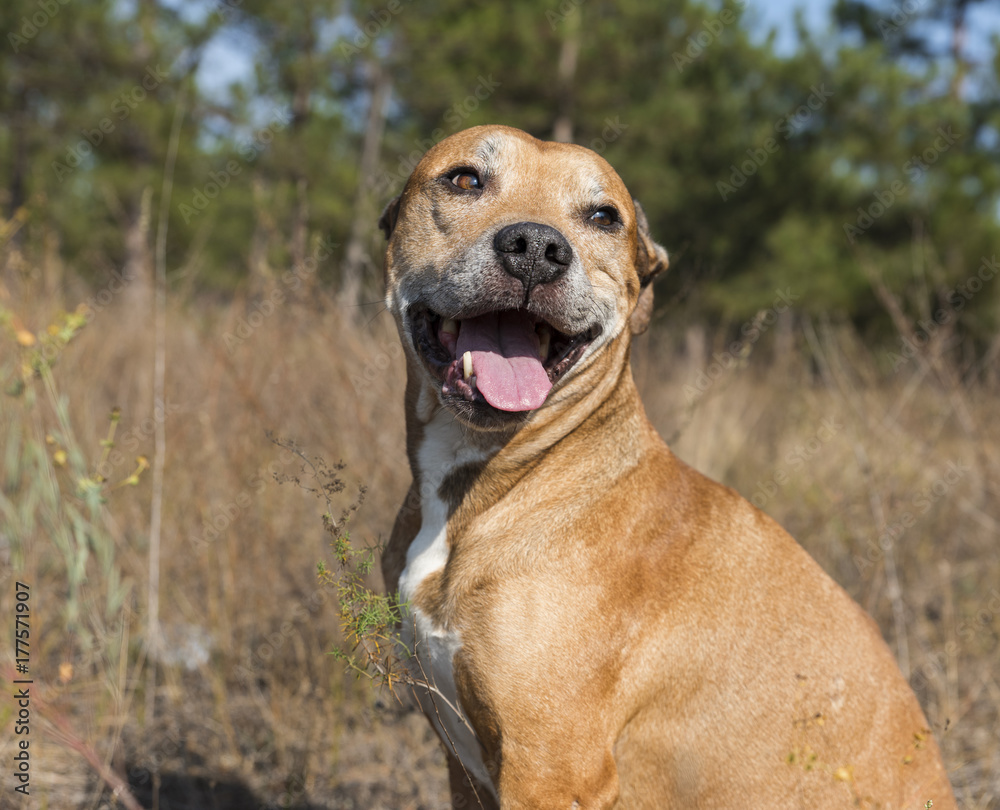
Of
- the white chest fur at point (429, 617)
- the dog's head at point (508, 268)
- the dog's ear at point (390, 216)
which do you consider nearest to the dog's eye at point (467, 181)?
the dog's head at point (508, 268)

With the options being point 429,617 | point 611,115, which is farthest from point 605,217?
point 611,115

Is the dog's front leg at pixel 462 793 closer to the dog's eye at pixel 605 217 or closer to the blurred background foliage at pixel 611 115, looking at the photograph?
the dog's eye at pixel 605 217

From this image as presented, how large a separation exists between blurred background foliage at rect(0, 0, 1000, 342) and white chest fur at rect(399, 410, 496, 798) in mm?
10089

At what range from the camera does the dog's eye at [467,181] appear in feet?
8.72

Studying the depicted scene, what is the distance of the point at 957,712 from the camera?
3754mm

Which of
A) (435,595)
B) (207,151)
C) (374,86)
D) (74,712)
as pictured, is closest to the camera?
(435,595)

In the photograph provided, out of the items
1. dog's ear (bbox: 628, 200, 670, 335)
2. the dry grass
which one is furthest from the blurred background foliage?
dog's ear (bbox: 628, 200, 670, 335)

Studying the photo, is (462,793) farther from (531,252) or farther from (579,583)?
(531,252)

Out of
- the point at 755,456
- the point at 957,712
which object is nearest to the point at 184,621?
the point at 957,712

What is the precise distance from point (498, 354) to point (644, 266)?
86 centimetres

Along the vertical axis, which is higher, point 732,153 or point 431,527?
point 732,153

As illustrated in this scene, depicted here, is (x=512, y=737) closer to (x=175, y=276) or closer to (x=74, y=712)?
(x=74, y=712)

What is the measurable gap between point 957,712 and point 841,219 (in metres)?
11.6

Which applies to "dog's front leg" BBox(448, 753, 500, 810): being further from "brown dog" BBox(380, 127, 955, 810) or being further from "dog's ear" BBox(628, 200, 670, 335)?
"dog's ear" BBox(628, 200, 670, 335)
